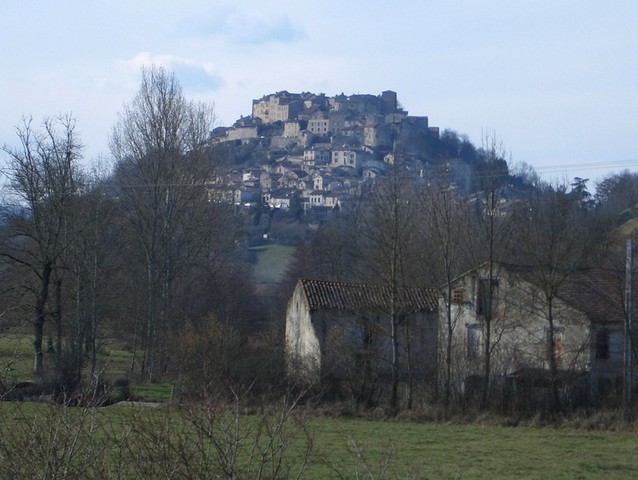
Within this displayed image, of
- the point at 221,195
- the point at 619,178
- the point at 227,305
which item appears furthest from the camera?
the point at 619,178

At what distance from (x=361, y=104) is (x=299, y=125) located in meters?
16.7

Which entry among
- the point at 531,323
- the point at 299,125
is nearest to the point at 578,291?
the point at 531,323

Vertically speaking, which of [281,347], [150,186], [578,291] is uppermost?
[150,186]

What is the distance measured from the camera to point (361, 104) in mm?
181250

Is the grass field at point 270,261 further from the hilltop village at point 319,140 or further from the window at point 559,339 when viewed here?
the hilltop village at point 319,140

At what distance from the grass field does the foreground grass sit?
40480 millimetres

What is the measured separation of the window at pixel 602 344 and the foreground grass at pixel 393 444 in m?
5.37

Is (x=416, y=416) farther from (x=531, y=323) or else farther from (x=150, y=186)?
(x=150, y=186)

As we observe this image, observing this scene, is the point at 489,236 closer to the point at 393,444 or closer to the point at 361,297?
the point at 361,297

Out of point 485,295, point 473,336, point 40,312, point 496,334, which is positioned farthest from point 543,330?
point 40,312

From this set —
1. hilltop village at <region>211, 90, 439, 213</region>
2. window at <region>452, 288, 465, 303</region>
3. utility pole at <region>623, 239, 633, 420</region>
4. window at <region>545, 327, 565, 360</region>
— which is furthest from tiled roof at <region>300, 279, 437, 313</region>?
hilltop village at <region>211, 90, 439, 213</region>

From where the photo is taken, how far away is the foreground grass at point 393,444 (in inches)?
239

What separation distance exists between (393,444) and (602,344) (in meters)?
18.4

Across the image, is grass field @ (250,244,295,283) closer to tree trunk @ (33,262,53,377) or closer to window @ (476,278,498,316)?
tree trunk @ (33,262,53,377)
